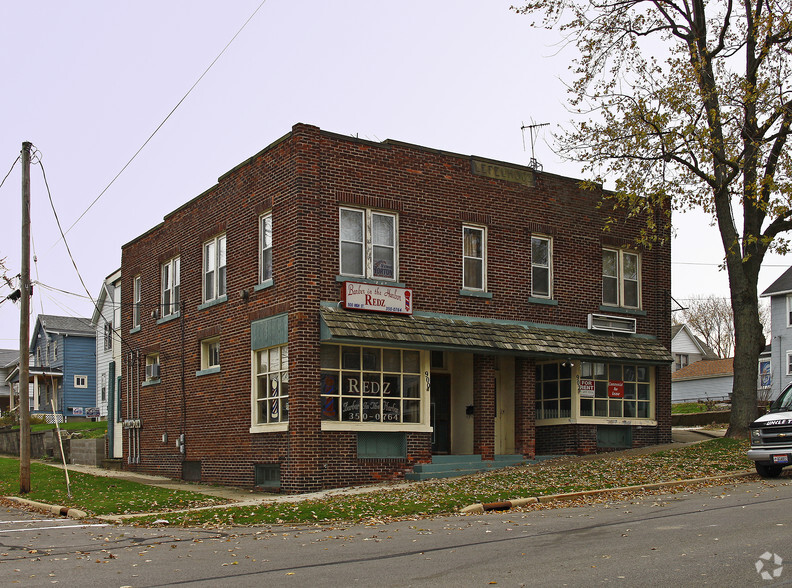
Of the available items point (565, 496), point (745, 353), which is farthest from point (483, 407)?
point (745, 353)

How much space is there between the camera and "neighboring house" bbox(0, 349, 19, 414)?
6538cm

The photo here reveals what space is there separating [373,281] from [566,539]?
35.9 feet

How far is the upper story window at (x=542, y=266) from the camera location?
24.2m

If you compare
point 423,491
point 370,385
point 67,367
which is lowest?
point 423,491

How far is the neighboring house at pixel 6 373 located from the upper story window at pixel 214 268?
44.0 metres

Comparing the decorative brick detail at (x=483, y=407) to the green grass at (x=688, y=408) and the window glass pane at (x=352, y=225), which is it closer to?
the window glass pane at (x=352, y=225)

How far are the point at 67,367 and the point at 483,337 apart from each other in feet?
129

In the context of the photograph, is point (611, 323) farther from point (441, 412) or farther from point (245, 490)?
point (245, 490)

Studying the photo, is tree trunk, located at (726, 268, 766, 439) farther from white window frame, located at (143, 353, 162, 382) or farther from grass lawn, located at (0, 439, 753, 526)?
white window frame, located at (143, 353, 162, 382)

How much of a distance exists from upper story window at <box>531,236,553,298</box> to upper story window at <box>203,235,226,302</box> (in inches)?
323

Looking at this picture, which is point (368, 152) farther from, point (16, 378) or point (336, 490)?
point (16, 378)

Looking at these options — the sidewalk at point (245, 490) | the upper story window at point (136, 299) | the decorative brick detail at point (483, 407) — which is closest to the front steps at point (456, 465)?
the decorative brick detail at point (483, 407)

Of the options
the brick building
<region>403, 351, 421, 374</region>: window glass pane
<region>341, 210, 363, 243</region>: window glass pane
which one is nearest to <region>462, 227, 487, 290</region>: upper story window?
the brick building

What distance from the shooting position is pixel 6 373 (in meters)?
67.2
